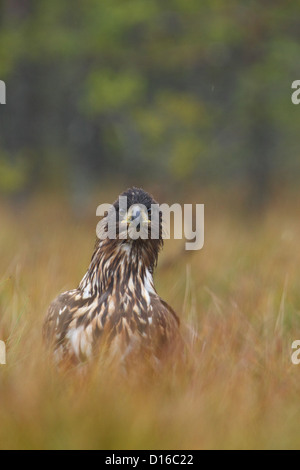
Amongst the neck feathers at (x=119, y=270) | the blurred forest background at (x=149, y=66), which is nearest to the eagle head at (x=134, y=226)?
the neck feathers at (x=119, y=270)

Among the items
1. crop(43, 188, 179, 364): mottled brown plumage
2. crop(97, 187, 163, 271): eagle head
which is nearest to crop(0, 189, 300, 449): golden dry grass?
crop(43, 188, 179, 364): mottled brown plumage

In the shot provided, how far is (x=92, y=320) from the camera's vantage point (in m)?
3.76

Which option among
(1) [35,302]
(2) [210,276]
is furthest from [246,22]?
(1) [35,302]

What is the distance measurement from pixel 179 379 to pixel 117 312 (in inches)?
21.4

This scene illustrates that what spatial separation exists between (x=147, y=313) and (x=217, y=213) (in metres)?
7.49

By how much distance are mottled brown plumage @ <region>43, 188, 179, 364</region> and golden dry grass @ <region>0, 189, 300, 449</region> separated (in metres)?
0.17

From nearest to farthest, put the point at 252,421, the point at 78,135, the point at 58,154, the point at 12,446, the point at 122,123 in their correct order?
the point at 12,446 < the point at 252,421 < the point at 122,123 < the point at 78,135 < the point at 58,154

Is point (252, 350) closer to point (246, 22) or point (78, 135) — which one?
point (246, 22)

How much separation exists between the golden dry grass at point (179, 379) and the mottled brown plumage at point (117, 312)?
17 centimetres

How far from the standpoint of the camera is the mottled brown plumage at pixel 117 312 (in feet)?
12.1

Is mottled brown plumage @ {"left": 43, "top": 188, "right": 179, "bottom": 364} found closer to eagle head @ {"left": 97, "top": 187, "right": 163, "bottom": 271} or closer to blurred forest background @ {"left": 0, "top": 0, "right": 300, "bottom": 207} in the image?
eagle head @ {"left": 97, "top": 187, "right": 163, "bottom": 271}

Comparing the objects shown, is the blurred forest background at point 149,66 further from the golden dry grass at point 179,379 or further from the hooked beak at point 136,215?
the hooked beak at point 136,215
